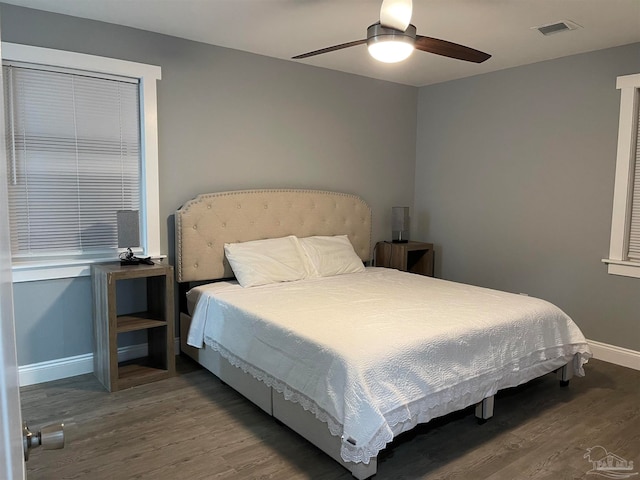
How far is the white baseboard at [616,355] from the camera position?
3.73 metres

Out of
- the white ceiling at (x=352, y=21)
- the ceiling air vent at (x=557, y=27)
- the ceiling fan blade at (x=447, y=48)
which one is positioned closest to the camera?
the ceiling fan blade at (x=447, y=48)

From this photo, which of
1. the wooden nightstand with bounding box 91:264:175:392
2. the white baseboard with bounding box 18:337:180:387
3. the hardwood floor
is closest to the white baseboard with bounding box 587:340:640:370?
the hardwood floor

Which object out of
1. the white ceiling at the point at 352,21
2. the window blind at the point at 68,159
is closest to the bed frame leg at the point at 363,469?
the window blind at the point at 68,159

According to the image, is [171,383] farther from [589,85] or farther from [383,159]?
[589,85]

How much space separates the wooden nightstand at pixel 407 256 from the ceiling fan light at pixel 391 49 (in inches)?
101

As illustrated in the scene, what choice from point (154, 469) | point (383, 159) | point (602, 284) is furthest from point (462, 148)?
point (154, 469)

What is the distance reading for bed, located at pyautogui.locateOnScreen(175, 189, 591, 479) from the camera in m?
2.22

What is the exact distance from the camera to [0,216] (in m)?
0.62

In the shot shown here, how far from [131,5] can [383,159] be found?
114 inches

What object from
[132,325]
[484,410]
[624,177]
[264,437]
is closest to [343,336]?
[264,437]

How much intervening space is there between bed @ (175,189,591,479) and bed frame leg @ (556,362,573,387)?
0.04 ft

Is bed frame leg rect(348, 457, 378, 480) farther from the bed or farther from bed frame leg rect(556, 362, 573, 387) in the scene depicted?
bed frame leg rect(556, 362, 573, 387)

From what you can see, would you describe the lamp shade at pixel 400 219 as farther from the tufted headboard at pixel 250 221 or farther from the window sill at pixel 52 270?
the window sill at pixel 52 270

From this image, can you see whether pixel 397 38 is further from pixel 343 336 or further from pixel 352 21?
pixel 343 336
